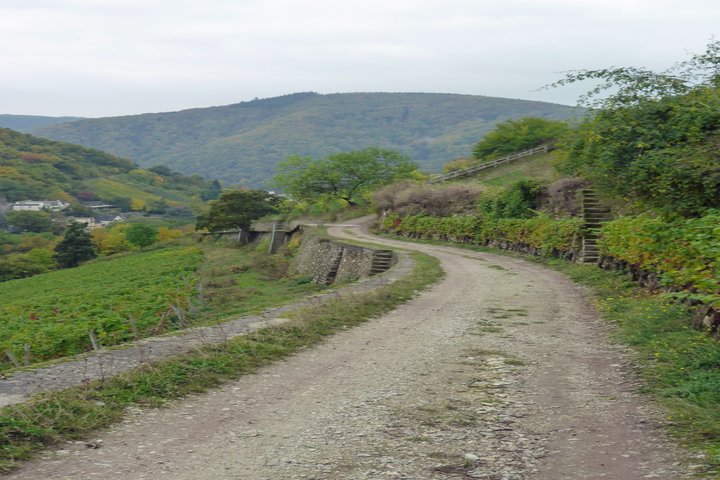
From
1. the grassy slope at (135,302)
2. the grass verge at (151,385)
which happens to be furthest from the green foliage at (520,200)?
the grass verge at (151,385)

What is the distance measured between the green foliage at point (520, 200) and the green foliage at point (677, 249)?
1362cm

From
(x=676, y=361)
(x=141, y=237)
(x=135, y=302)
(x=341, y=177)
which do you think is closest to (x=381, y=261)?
(x=135, y=302)

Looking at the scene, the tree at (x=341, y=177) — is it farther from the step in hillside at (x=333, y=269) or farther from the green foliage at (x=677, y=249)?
the green foliage at (x=677, y=249)

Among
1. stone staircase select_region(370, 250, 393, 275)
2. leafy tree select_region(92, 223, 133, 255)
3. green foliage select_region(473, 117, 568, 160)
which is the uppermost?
green foliage select_region(473, 117, 568, 160)

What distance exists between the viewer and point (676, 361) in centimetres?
837

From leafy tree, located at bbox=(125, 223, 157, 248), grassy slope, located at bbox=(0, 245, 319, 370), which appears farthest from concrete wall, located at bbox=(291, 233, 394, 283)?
leafy tree, located at bbox=(125, 223, 157, 248)

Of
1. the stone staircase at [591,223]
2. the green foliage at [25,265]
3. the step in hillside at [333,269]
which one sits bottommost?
the green foliage at [25,265]

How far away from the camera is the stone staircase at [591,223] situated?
21922mm

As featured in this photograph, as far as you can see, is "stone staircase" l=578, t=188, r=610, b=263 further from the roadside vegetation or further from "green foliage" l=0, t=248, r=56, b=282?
"green foliage" l=0, t=248, r=56, b=282

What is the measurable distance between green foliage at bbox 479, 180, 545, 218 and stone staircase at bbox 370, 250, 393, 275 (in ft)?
22.2

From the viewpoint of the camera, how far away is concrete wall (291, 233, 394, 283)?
96.0 ft

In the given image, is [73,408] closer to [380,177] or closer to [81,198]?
[380,177]

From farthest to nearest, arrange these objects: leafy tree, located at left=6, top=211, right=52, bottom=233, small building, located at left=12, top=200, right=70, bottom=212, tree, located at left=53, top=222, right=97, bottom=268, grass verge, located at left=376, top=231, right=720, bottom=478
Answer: small building, located at left=12, top=200, right=70, bottom=212
leafy tree, located at left=6, top=211, right=52, bottom=233
tree, located at left=53, top=222, right=97, bottom=268
grass verge, located at left=376, top=231, right=720, bottom=478

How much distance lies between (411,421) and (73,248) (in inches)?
3125
